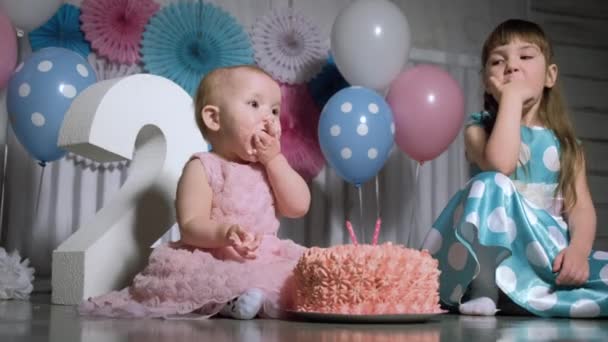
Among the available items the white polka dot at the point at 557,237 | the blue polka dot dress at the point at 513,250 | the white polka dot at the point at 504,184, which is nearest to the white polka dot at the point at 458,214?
the blue polka dot dress at the point at 513,250

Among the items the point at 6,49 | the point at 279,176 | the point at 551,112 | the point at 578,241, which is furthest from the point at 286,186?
the point at 6,49

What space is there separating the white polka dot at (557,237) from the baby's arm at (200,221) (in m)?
0.79

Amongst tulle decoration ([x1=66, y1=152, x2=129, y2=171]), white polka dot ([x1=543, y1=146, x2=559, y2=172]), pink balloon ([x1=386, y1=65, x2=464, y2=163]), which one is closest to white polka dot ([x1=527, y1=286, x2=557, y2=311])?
white polka dot ([x1=543, y1=146, x2=559, y2=172])

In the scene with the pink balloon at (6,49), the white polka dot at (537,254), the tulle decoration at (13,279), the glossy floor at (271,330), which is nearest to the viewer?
the glossy floor at (271,330)

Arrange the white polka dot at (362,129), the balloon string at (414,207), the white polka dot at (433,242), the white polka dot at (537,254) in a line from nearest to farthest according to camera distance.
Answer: the white polka dot at (537,254) → the white polka dot at (433,242) → the white polka dot at (362,129) → the balloon string at (414,207)

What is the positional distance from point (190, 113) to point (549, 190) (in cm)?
98

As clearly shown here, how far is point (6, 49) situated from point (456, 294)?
1.65 meters

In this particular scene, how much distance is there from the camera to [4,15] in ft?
8.34

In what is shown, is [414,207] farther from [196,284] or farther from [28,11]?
[196,284]

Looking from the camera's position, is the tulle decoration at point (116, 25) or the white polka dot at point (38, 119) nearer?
the white polka dot at point (38, 119)

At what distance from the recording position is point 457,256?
1902mm

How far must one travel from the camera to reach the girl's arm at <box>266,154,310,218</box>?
1.75 meters

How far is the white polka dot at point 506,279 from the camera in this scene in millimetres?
1820

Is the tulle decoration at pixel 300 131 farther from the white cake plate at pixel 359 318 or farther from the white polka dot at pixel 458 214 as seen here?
the white cake plate at pixel 359 318
